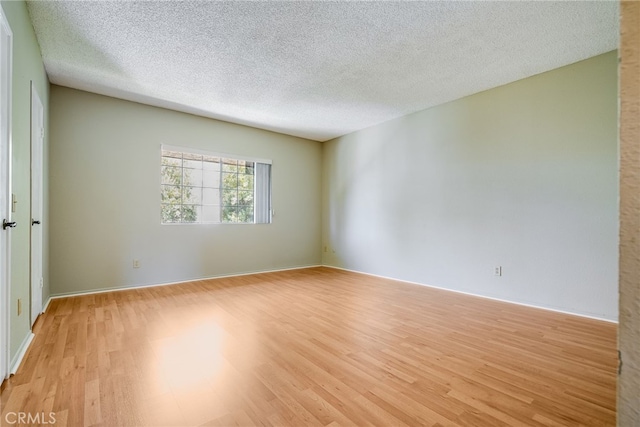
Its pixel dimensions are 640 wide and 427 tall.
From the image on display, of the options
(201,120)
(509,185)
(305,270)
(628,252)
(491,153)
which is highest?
(201,120)

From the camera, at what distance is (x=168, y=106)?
4.28 meters

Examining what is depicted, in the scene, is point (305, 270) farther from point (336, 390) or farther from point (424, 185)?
point (336, 390)

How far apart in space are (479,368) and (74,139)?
491cm

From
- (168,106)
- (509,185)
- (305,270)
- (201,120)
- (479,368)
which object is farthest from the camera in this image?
(305,270)

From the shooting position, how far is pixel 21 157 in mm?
2178

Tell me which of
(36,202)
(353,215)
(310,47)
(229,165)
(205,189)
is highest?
(310,47)

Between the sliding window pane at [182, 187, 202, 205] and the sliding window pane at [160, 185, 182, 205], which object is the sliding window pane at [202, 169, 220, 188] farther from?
the sliding window pane at [160, 185, 182, 205]

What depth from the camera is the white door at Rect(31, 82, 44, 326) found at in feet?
8.62

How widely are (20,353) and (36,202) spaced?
4.86 ft

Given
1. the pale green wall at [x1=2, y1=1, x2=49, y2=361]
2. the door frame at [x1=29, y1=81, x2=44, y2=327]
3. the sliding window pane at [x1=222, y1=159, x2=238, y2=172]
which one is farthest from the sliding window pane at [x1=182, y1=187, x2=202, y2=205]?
the pale green wall at [x1=2, y1=1, x2=49, y2=361]

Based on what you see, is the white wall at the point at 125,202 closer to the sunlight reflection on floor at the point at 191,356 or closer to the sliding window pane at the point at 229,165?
the sliding window pane at the point at 229,165

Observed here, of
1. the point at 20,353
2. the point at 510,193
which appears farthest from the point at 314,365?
the point at 510,193

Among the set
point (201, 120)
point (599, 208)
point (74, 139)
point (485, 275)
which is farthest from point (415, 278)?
point (74, 139)

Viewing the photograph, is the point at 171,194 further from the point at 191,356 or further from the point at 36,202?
the point at 191,356
